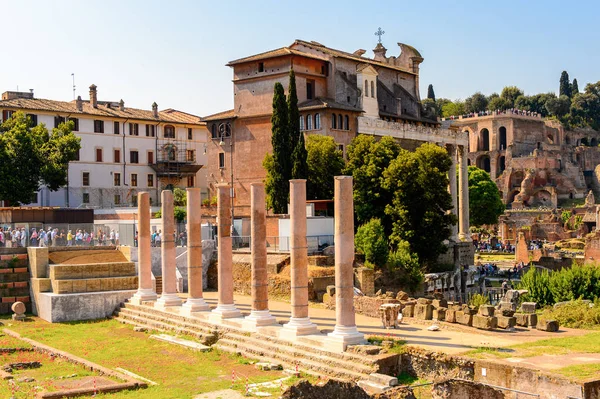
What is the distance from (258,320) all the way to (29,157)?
1092 inches

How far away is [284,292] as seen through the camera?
97.7 ft

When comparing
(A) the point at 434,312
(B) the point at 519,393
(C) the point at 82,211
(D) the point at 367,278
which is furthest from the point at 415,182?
(B) the point at 519,393

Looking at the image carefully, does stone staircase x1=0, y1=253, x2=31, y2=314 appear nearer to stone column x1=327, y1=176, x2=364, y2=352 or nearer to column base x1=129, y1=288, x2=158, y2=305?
column base x1=129, y1=288, x2=158, y2=305

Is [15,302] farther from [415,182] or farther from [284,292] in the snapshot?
[415,182]

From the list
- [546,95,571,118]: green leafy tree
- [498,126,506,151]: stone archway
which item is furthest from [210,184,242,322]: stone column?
[546,95,571,118]: green leafy tree

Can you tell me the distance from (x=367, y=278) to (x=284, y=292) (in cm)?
353

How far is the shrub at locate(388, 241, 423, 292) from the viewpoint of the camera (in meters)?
33.9

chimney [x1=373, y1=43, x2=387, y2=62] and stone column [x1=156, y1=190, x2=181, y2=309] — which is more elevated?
chimney [x1=373, y1=43, x2=387, y2=62]

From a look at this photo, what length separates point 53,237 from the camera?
32.8m

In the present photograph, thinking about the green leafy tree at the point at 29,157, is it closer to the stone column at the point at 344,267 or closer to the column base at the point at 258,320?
the column base at the point at 258,320

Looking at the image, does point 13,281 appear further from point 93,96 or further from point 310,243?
point 93,96

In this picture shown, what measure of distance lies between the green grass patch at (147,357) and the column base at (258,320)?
3.77 ft

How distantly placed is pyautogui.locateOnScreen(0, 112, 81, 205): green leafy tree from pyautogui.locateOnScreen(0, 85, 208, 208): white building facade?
2849mm

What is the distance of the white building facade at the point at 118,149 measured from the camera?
5031 cm
